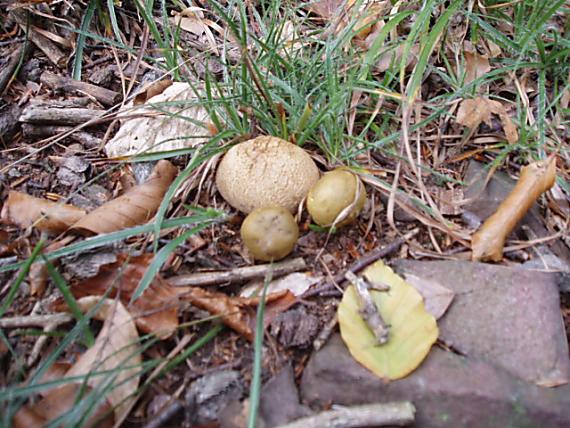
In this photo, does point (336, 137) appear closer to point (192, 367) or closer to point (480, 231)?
point (480, 231)

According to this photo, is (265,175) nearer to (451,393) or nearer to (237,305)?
(237,305)

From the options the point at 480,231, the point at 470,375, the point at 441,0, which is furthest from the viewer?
the point at 441,0

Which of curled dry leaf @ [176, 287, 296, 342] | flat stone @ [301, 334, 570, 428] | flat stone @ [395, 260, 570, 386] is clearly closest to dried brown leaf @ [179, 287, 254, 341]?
curled dry leaf @ [176, 287, 296, 342]

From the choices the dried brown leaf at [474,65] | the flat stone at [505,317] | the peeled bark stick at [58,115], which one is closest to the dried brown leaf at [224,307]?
the flat stone at [505,317]

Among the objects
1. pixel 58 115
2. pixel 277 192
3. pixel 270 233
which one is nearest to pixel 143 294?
pixel 270 233

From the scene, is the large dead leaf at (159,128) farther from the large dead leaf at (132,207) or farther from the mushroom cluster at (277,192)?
the mushroom cluster at (277,192)

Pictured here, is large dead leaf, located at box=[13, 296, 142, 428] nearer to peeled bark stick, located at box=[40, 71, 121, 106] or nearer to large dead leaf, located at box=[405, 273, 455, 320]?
large dead leaf, located at box=[405, 273, 455, 320]

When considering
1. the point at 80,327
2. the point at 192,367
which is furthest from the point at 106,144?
the point at 192,367
